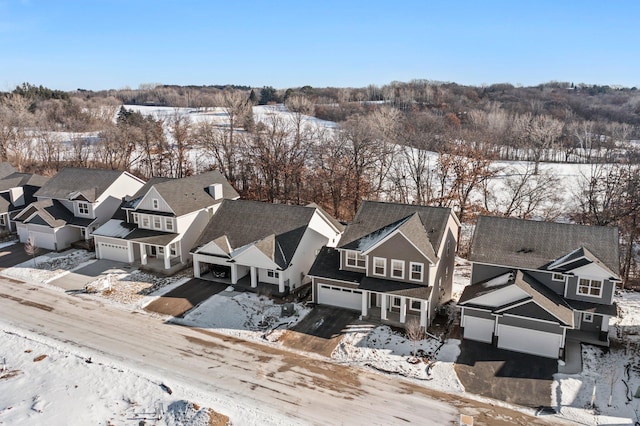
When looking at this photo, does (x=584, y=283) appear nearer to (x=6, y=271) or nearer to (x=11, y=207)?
(x=6, y=271)

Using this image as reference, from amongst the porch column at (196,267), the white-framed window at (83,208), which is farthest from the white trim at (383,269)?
the white-framed window at (83,208)

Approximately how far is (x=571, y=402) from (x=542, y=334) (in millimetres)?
4153

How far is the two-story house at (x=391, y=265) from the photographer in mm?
27000

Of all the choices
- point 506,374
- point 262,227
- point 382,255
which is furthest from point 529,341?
point 262,227

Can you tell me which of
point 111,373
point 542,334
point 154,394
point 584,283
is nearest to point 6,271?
point 111,373

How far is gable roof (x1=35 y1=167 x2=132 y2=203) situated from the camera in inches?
1681

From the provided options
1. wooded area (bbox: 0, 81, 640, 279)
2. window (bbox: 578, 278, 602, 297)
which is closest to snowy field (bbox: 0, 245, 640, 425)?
window (bbox: 578, 278, 602, 297)

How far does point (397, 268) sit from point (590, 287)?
10.6m

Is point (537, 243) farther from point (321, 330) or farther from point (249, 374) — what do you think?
point (249, 374)

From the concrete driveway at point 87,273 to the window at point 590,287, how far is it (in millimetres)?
31906

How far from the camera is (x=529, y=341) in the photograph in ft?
79.7

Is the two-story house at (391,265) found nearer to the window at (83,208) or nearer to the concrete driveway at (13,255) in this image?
the window at (83,208)

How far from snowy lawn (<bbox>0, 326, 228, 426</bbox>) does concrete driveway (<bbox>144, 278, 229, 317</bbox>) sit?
19.9ft

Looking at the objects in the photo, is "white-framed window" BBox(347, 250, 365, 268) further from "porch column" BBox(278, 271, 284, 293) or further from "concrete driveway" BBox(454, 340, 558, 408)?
"concrete driveway" BBox(454, 340, 558, 408)
